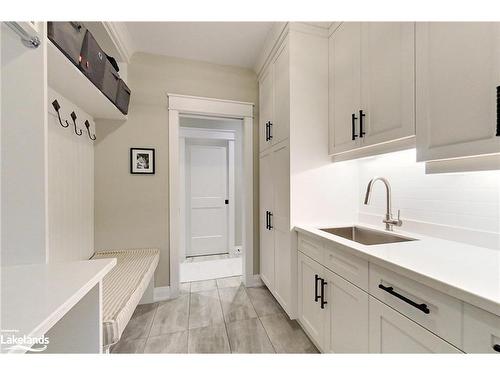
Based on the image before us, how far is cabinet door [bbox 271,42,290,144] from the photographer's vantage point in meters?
1.72

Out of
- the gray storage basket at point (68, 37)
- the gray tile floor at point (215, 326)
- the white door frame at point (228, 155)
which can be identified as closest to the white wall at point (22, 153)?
the gray storage basket at point (68, 37)

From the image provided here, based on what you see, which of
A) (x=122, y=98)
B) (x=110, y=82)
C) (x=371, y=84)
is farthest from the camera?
(x=122, y=98)

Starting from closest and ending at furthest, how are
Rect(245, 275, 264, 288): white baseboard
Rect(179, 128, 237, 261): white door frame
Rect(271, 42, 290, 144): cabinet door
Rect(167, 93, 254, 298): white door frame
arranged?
Rect(271, 42, 290, 144): cabinet door
Rect(167, 93, 254, 298): white door frame
Rect(245, 275, 264, 288): white baseboard
Rect(179, 128, 237, 261): white door frame

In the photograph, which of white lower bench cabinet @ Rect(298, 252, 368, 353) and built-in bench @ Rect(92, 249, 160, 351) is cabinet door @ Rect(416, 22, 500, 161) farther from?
built-in bench @ Rect(92, 249, 160, 351)

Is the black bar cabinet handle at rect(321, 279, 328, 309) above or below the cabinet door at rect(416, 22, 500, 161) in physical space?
below

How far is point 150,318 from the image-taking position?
190 centimetres

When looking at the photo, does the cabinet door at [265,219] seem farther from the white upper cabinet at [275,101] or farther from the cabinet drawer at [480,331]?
the cabinet drawer at [480,331]

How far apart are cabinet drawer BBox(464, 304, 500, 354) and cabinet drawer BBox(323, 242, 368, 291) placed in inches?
15.4

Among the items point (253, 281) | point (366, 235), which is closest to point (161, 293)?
point (253, 281)

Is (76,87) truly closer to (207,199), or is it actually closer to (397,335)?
(397,335)

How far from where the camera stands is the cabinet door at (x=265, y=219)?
213 centimetres

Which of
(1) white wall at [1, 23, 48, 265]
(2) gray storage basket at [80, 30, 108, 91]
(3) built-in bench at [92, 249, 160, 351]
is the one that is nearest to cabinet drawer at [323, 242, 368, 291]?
(3) built-in bench at [92, 249, 160, 351]

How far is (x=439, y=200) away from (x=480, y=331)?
0.88m

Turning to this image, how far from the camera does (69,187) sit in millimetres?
1668
